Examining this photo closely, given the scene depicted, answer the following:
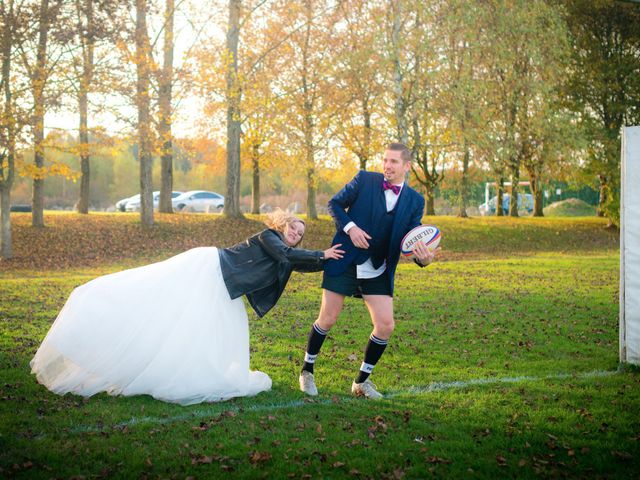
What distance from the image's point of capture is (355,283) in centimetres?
710

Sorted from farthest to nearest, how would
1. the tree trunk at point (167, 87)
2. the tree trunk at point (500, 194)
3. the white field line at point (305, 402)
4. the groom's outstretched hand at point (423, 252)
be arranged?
the tree trunk at point (500, 194) < the tree trunk at point (167, 87) < the groom's outstretched hand at point (423, 252) < the white field line at point (305, 402)

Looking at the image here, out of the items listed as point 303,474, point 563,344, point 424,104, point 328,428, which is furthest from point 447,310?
point 424,104

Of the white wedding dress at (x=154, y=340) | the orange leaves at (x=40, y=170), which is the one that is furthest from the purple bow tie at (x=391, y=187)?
the orange leaves at (x=40, y=170)

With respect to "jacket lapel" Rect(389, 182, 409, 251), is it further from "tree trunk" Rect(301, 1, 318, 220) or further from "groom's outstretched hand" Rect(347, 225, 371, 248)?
"tree trunk" Rect(301, 1, 318, 220)

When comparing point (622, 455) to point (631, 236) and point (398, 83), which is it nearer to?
point (631, 236)

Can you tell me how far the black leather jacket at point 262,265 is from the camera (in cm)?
695

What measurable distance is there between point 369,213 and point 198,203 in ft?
134

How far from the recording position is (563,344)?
402 inches

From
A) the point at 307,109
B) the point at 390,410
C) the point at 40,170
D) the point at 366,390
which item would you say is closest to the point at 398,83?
the point at 307,109

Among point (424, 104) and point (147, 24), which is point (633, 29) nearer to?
point (424, 104)

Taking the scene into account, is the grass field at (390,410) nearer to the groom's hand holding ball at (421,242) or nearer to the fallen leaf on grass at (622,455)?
the fallen leaf on grass at (622,455)

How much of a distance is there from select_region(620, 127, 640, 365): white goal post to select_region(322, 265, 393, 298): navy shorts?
336cm

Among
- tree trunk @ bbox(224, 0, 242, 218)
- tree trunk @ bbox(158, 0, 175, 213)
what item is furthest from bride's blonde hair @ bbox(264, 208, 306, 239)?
tree trunk @ bbox(224, 0, 242, 218)

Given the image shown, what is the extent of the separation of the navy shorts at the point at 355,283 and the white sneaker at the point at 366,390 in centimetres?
106
